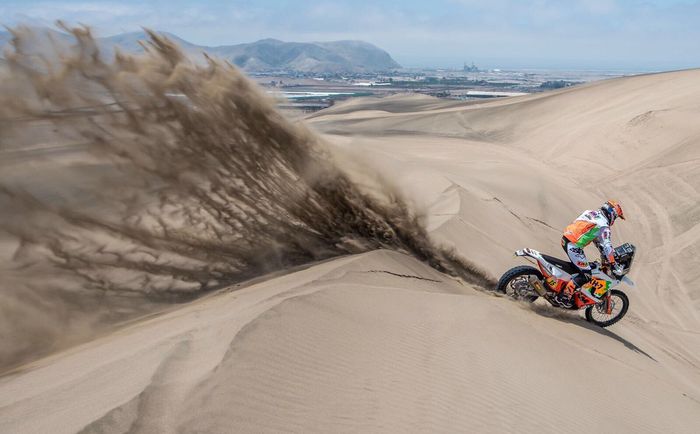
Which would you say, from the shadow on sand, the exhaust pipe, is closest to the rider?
the exhaust pipe

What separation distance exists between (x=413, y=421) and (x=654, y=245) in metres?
13.4

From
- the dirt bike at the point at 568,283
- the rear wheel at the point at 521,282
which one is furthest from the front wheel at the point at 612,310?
the rear wheel at the point at 521,282

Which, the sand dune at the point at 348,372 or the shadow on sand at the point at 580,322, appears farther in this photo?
the shadow on sand at the point at 580,322

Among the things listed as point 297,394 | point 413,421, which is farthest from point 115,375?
point 413,421

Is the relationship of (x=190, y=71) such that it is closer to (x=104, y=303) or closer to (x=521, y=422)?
(x=104, y=303)

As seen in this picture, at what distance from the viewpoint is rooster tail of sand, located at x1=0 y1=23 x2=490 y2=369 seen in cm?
525

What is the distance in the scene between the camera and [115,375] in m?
3.62

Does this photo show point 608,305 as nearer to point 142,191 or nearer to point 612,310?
point 612,310

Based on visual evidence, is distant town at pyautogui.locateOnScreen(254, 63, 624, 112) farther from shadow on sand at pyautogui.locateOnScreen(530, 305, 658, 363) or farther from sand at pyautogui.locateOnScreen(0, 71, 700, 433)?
shadow on sand at pyautogui.locateOnScreen(530, 305, 658, 363)

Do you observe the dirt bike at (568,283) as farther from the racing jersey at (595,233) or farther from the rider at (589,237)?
the racing jersey at (595,233)

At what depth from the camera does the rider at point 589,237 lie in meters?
6.54

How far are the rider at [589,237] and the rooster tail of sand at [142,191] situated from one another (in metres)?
2.45

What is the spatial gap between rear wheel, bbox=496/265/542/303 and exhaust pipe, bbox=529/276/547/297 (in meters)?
0.04

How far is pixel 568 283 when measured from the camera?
7.00 metres
